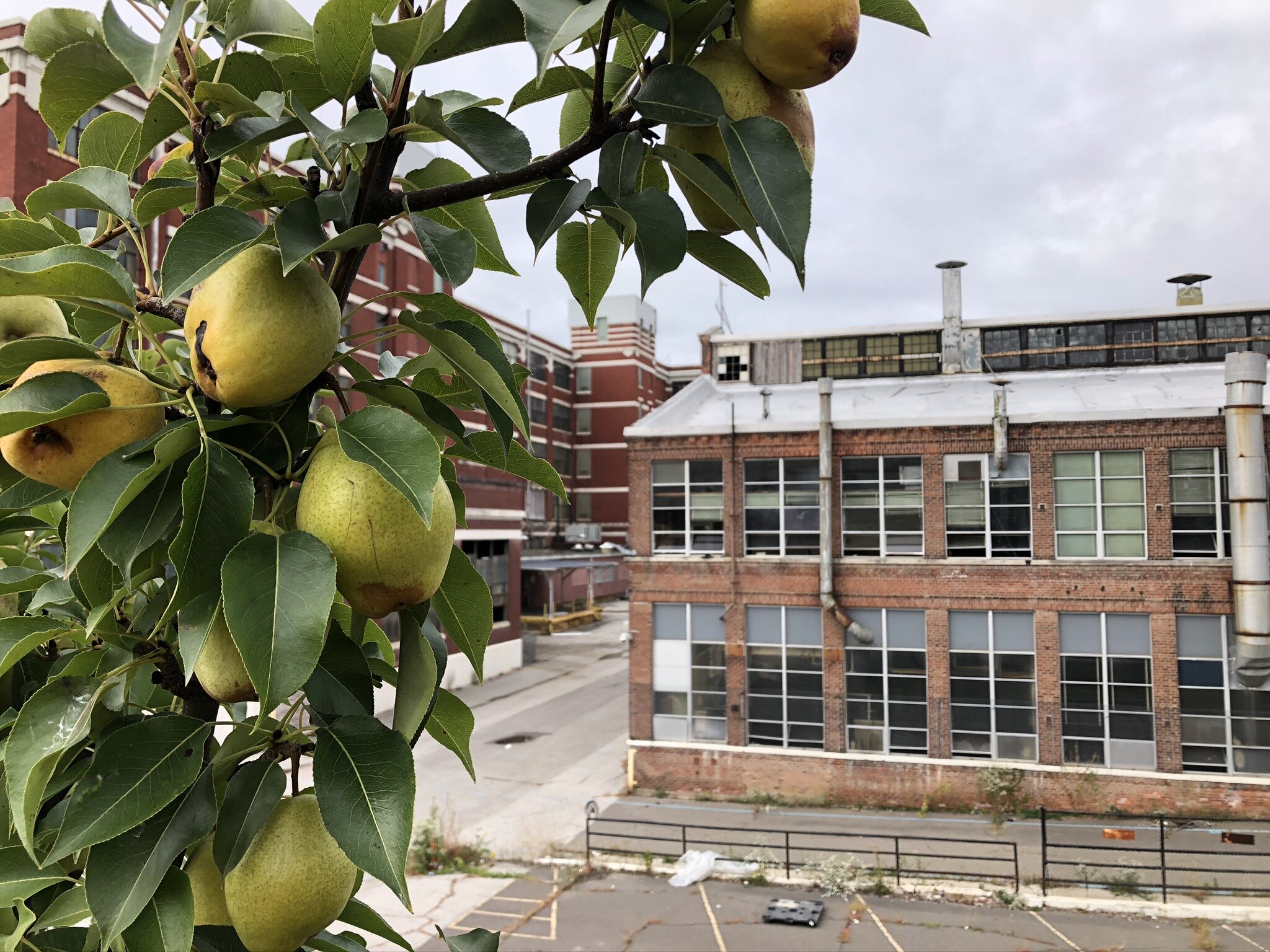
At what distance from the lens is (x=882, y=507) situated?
18.3m

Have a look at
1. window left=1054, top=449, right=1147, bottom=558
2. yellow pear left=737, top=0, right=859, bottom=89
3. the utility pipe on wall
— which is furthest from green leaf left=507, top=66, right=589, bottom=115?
window left=1054, top=449, right=1147, bottom=558

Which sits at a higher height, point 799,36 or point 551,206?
point 799,36

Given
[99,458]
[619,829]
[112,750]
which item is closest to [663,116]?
[99,458]

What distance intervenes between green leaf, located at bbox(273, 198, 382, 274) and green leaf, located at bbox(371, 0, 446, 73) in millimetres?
71

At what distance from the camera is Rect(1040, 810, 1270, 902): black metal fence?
1364 cm

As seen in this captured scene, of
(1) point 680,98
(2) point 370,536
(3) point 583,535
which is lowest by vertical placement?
(3) point 583,535

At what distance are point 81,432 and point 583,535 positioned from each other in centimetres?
4841

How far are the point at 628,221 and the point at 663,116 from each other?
5.0 inches

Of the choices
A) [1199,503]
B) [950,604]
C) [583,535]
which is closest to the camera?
[1199,503]

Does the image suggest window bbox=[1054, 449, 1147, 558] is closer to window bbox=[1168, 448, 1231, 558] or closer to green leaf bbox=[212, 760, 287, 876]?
window bbox=[1168, 448, 1231, 558]

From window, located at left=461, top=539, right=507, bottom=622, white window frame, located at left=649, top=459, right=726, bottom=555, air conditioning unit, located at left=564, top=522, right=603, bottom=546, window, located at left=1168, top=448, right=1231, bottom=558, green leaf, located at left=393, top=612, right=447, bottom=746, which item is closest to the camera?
Answer: green leaf, located at left=393, top=612, right=447, bottom=746

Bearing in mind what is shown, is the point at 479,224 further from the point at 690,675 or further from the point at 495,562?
the point at 495,562

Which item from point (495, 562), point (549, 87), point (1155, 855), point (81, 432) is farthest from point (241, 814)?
point (495, 562)

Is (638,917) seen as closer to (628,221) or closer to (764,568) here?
(764,568)
